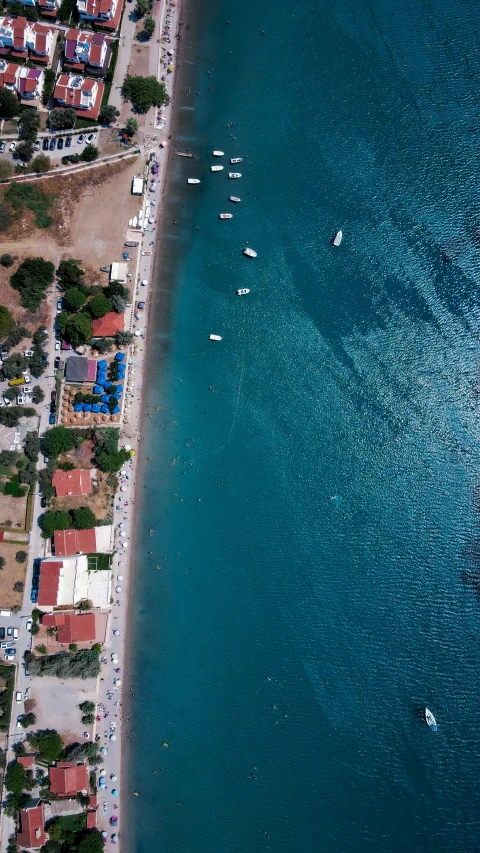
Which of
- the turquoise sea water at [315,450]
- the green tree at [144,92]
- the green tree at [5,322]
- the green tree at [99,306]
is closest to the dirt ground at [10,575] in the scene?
the turquoise sea water at [315,450]

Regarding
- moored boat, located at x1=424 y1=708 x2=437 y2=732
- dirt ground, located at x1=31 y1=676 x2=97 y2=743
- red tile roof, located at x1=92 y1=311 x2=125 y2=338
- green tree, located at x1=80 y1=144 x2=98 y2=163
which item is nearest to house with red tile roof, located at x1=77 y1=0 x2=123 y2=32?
green tree, located at x1=80 y1=144 x2=98 y2=163

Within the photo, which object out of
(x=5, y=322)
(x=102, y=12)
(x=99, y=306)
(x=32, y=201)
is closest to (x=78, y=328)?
(x=99, y=306)

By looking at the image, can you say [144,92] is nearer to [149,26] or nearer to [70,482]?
[149,26]

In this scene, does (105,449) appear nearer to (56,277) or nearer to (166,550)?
(166,550)

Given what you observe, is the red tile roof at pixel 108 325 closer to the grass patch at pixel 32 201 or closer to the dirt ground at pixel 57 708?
the grass patch at pixel 32 201

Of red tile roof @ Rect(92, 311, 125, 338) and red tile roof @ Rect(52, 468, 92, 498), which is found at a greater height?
red tile roof @ Rect(92, 311, 125, 338)

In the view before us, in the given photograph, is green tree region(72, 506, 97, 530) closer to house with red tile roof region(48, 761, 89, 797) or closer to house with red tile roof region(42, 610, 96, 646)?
house with red tile roof region(42, 610, 96, 646)

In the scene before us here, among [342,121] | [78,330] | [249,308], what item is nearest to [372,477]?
[249,308]

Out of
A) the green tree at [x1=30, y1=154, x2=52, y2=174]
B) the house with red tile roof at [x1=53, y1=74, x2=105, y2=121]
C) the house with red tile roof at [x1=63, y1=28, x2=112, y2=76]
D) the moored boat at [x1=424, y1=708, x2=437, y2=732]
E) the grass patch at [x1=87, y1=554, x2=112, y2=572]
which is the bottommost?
the moored boat at [x1=424, y1=708, x2=437, y2=732]
